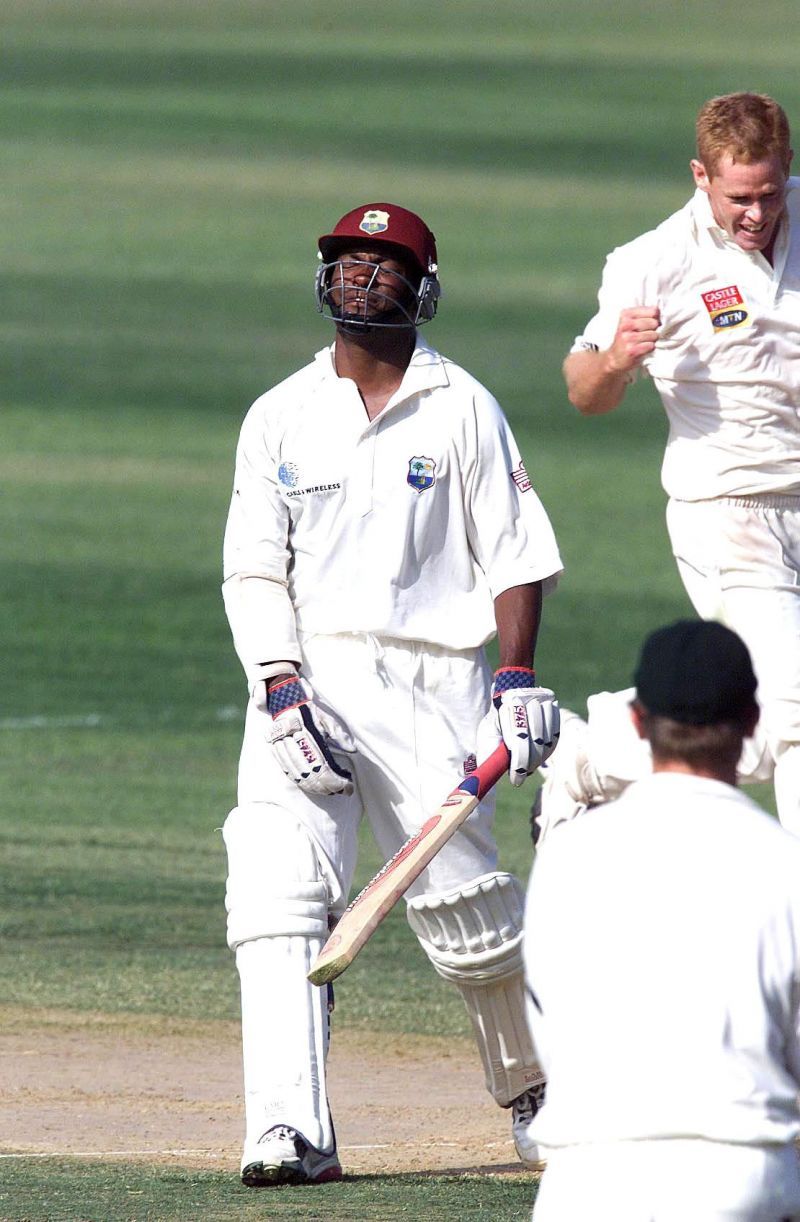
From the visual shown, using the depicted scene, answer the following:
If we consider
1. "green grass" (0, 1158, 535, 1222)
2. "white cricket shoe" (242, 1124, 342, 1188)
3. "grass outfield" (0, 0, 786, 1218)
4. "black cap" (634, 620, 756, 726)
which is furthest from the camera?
"grass outfield" (0, 0, 786, 1218)

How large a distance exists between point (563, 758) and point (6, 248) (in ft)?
79.4

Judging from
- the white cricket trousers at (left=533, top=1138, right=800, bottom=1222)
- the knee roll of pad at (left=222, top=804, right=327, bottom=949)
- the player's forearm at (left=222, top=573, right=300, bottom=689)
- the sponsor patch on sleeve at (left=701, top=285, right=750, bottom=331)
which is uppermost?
the sponsor patch on sleeve at (left=701, top=285, right=750, bottom=331)

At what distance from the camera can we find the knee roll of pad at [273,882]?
516 centimetres

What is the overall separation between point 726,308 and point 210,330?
66.6 ft

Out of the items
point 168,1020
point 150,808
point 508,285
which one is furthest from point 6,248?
point 168,1020

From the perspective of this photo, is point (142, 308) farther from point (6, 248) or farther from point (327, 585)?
point (327, 585)

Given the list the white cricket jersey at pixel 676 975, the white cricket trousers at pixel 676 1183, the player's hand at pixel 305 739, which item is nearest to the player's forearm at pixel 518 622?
the player's hand at pixel 305 739

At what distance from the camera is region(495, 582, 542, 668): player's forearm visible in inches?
212

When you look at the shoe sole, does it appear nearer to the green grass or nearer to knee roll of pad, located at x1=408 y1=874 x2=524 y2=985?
the green grass

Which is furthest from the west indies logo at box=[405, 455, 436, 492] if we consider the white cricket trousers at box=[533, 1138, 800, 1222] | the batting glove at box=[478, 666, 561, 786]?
the white cricket trousers at box=[533, 1138, 800, 1222]

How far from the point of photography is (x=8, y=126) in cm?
3541

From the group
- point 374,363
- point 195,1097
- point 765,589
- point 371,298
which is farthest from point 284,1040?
point 765,589

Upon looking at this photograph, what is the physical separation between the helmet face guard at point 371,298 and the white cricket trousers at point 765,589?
1.07 m

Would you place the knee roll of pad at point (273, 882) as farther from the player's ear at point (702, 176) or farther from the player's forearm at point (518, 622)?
the player's ear at point (702, 176)
